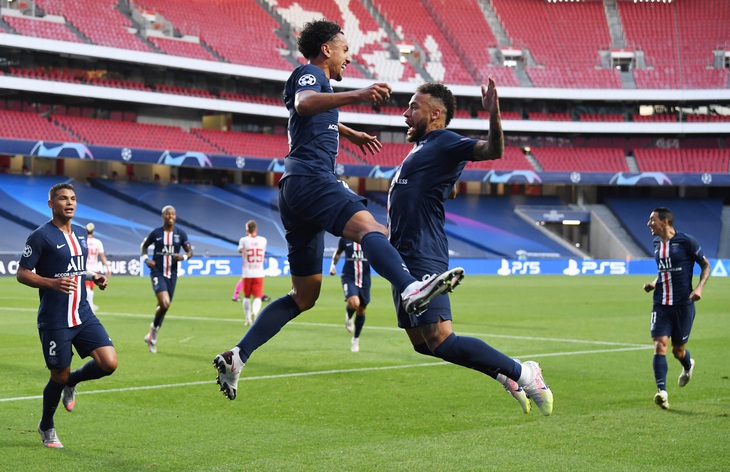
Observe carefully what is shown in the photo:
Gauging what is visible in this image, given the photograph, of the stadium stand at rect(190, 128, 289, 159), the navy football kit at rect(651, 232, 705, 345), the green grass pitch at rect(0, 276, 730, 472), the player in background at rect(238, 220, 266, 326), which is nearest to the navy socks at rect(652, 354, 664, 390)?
the green grass pitch at rect(0, 276, 730, 472)

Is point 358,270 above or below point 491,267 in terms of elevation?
below

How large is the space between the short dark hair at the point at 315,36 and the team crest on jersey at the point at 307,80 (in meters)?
0.44

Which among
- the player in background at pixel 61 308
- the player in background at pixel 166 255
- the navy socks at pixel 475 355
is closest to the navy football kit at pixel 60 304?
the player in background at pixel 61 308

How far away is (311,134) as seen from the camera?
24.2 feet

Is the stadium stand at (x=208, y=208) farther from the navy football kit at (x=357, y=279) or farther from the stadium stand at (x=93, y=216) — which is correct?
the navy football kit at (x=357, y=279)

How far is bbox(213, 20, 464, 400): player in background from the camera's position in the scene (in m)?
6.84

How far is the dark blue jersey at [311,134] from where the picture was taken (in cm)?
727

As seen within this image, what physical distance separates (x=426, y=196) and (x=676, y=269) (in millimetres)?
5286

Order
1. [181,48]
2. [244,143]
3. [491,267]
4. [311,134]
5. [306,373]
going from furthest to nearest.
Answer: [244,143], [181,48], [491,267], [306,373], [311,134]

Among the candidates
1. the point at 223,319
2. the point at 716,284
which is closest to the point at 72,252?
the point at 223,319

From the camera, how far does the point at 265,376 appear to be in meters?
13.2

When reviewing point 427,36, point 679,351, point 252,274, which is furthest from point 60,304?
point 427,36

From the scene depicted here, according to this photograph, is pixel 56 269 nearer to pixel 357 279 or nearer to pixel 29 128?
pixel 357 279

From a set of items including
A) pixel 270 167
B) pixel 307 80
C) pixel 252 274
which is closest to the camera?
pixel 307 80
